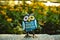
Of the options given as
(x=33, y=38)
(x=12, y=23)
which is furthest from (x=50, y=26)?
(x=12, y=23)

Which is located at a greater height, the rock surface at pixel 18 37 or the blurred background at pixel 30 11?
the blurred background at pixel 30 11

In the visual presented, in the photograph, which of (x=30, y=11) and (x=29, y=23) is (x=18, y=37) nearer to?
(x=29, y=23)

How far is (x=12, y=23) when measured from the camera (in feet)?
12.2

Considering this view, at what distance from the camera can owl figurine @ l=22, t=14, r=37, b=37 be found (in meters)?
3.71

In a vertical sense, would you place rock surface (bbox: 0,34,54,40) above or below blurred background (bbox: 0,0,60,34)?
below

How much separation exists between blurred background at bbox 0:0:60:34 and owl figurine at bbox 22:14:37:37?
51 millimetres

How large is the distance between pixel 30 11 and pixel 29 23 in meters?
0.20

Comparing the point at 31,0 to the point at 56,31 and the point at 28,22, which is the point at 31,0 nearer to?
the point at 28,22

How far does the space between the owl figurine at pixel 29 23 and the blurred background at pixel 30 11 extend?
51 millimetres

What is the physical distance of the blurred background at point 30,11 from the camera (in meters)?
3.71

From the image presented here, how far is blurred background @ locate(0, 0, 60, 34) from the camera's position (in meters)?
3.71

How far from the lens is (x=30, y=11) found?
147 inches

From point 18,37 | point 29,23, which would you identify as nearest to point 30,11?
point 29,23

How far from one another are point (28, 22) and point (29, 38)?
0.89ft
